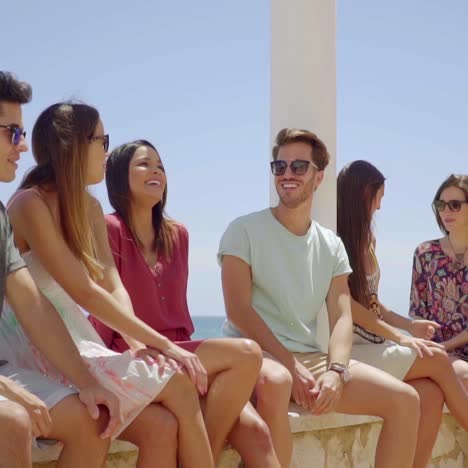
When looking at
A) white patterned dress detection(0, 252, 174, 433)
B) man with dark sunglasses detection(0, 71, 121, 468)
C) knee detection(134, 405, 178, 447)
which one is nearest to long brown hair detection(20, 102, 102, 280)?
white patterned dress detection(0, 252, 174, 433)

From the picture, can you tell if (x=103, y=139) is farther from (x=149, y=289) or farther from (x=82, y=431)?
(x=82, y=431)

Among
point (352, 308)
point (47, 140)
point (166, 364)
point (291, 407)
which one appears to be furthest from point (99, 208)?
point (352, 308)

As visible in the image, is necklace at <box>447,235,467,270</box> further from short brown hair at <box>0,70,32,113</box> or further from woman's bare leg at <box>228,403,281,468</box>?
short brown hair at <box>0,70,32,113</box>

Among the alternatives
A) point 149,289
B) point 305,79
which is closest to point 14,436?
point 149,289

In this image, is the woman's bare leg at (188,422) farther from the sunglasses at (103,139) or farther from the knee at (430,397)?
the knee at (430,397)

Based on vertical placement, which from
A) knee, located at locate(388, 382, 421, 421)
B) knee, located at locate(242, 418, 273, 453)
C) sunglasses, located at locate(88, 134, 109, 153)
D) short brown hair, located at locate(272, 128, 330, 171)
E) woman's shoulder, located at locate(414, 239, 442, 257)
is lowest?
knee, located at locate(388, 382, 421, 421)

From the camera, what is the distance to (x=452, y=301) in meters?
7.50

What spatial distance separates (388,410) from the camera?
5727mm

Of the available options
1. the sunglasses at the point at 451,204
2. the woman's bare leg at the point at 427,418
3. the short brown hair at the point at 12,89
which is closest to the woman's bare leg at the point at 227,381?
the short brown hair at the point at 12,89

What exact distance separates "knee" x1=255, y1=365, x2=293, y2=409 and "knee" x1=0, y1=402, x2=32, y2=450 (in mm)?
1587

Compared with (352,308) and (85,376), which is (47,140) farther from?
(352,308)

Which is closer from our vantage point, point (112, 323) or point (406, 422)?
point (112, 323)

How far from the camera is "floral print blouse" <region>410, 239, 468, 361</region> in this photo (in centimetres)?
746

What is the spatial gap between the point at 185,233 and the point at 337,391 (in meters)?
1.41
